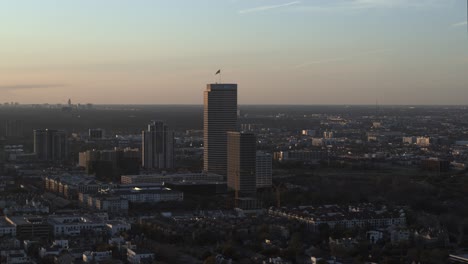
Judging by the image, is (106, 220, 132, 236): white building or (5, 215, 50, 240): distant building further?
(106, 220, 132, 236): white building

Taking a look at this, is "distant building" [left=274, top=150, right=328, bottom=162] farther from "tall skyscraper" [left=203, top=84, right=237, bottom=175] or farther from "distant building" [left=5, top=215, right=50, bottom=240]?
"distant building" [left=5, top=215, right=50, bottom=240]

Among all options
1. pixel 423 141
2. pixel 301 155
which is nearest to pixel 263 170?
pixel 301 155

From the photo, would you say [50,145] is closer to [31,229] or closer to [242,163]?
[242,163]

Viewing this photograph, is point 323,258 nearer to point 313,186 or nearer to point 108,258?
point 108,258

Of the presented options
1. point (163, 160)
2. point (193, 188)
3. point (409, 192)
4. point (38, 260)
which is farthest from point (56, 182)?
point (38, 260)

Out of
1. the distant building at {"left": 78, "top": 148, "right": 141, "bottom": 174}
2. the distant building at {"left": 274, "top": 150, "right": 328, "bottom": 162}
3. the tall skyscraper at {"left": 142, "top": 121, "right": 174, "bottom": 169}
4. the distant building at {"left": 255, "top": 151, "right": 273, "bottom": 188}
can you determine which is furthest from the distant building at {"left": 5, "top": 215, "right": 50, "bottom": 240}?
the distant building at {"left": 274, "top": 150, "right": 328, "bottom": 162}

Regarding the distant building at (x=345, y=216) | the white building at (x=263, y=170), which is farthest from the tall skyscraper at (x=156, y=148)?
the distant building at (x=345, y=216)

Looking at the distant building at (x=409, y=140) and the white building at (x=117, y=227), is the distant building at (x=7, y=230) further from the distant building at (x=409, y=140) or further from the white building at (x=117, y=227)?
the distant building at (x=409, y=140)
